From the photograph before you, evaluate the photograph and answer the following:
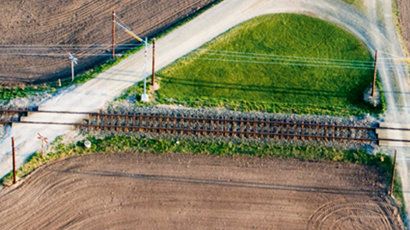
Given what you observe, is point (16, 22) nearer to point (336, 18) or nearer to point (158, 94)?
point (158, 94)

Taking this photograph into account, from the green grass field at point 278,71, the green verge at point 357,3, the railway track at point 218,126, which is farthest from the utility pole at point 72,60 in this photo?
the green verge at point 357,3

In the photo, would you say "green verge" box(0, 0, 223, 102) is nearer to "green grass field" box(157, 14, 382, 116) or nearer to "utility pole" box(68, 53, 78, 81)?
"utility pole" box(68, 53, 78, 81)

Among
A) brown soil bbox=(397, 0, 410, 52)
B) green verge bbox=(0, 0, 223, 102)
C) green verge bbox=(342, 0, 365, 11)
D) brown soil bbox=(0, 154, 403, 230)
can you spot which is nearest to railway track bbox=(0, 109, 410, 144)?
green verge bbox=(0, 0, 223, 102)

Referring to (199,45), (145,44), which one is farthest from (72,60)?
(199,45)

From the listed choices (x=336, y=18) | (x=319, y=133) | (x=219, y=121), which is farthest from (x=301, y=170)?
(x=336, y=18)

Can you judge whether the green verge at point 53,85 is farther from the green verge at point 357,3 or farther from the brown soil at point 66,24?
the green verge at point 357,3
